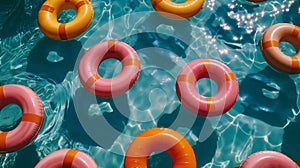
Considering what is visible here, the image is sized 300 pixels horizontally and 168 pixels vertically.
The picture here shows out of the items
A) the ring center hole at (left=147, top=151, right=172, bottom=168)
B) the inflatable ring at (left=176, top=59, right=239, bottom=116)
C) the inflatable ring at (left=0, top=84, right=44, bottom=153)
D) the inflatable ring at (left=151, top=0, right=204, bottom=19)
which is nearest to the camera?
the inflatable ring at (left=0, top=84, right=44, bottom=153)

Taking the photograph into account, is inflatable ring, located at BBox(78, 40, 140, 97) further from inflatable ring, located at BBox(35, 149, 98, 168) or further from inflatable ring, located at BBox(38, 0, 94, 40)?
inflatable ring, located at BBox(35, 149, 98, 168)

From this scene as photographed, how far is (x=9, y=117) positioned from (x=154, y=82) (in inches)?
98.0

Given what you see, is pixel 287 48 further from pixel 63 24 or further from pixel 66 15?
pixel 66 15

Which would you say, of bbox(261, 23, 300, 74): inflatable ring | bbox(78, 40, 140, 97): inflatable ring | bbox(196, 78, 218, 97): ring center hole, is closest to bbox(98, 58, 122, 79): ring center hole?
bbox(78, 40, 140, 97): inflatable ring

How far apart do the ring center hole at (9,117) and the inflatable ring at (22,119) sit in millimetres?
382

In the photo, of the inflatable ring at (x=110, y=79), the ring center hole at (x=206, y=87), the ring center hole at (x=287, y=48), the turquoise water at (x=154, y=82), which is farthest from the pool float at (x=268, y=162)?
the ring center hole at (x=287, y=48)

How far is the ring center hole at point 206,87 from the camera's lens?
16.8 ft

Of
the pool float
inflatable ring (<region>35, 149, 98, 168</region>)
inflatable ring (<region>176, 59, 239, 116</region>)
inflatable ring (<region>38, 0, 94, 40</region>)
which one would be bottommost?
the pool float

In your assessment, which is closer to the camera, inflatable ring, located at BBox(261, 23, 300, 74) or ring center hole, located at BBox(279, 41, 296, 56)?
A: inflatable ring, located at BBox(261, 23, 300, 74)

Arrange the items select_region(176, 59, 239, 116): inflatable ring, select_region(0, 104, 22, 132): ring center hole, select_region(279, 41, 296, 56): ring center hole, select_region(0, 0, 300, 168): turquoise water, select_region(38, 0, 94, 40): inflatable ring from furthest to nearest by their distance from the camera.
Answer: select_region(279, 41, 296, 56): ring center hole, select_region(38, 0, 94, 40): inflatable ring, select_region(0, 104, 22, 132): ring center hole, select_region(0, 0, 300, 168): turquoise water, select_region(176, 59, 239, 116): inflatable ring

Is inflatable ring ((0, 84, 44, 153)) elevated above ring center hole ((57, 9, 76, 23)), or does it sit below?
below

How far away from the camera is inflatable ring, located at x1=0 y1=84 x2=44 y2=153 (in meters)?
4.20

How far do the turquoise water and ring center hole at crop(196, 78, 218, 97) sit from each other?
0.06 feet

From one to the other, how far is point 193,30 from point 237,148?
2.39 metres
